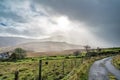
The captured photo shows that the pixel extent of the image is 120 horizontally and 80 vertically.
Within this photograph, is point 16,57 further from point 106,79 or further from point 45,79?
point 106,79

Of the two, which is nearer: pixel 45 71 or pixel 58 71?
pixel 58 71

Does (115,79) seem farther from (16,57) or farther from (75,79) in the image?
(16,57)

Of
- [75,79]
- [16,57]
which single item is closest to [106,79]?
[75,79]

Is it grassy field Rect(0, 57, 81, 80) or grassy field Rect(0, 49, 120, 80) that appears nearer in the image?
grassy field Rect(0, 49, 120, 80)

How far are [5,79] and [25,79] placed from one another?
611 cm

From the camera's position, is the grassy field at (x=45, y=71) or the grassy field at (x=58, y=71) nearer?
the grassy field at (x=58, y=71)

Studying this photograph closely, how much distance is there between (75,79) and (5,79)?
2939cm

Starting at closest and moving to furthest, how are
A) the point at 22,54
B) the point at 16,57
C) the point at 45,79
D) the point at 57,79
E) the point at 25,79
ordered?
the point at 57,79
the point at 45,79
the point at 25,79
the point at 16,57
the point at 22,54

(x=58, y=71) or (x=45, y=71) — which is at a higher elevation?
(x=58, y=71)

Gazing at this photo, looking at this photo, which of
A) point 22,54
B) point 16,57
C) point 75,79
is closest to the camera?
point 75,79

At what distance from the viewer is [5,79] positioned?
49812 mm

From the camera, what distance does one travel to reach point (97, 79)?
28438 millimetres

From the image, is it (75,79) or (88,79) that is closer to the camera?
(75,79)

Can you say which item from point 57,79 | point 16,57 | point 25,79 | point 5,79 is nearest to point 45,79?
point 57,79
